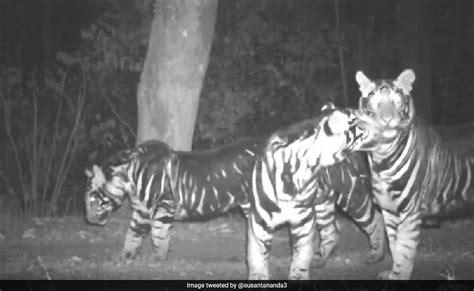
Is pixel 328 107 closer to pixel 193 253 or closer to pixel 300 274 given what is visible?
pixel 300 274

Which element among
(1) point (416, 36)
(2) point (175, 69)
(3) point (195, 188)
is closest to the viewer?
(3) point (195, 188)

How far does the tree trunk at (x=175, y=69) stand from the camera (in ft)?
24.3

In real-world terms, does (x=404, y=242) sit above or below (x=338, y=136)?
below

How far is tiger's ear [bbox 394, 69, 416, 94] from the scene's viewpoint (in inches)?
267

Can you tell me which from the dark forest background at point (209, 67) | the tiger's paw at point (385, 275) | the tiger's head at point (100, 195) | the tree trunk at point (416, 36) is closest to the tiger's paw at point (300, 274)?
the tiger's paw at point (385, 275)

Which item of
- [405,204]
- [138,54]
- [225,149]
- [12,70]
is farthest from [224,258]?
[12,70]

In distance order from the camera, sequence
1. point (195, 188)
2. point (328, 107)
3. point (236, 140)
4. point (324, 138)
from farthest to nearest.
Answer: point (236, 140), point (195, 188), point (328, 107), point (324, 138)

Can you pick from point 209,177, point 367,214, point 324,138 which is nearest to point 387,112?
point 324,138

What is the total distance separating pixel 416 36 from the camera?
7.61m

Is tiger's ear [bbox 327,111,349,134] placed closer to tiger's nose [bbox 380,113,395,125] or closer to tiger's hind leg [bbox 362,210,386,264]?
tiger's nose [bbox 380,113,395,125]

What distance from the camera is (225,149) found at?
714 cm

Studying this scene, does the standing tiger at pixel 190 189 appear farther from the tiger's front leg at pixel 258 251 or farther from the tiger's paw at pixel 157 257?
the tiger's front leg at pixel 258 251

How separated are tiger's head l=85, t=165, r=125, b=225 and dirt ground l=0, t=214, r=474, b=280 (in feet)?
0.30

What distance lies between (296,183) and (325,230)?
62 centimetres
